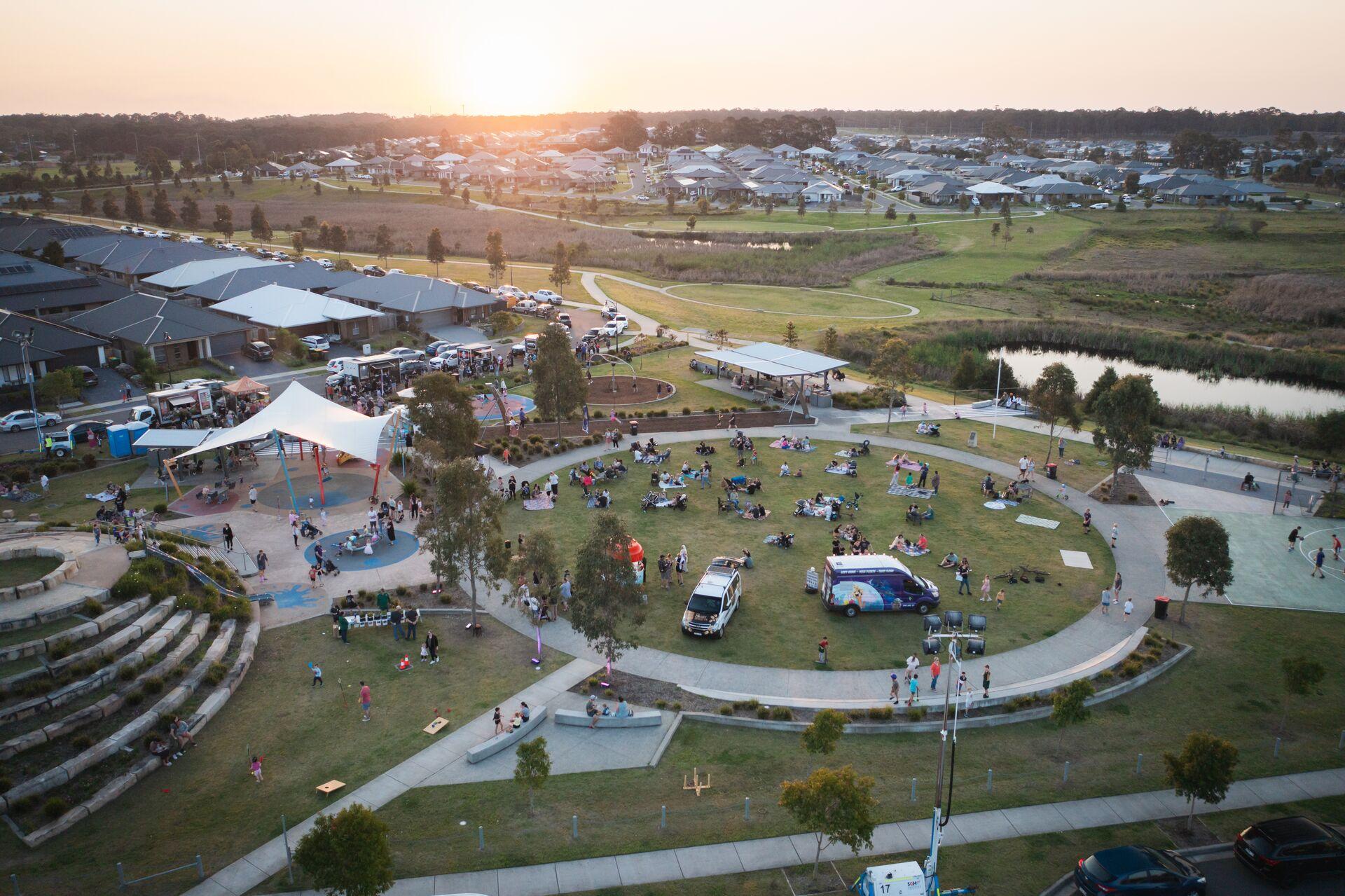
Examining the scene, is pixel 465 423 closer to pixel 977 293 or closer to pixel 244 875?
pixel 244 875

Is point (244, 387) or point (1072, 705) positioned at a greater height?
point (244, 387)

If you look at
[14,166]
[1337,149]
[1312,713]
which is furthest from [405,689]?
[1337,149]

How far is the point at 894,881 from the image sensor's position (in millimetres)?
15398

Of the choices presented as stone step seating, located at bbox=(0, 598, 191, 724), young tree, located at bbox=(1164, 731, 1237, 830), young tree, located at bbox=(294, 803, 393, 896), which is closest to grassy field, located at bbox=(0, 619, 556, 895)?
stone step seating, located at bbox=(0, 598, 191, 724)

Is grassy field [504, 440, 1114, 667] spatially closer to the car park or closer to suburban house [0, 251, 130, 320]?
the car park

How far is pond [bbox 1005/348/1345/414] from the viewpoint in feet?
175

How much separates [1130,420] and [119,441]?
4266 cm

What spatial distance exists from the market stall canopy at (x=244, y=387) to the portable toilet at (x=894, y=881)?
129ft

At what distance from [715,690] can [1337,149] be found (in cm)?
21636

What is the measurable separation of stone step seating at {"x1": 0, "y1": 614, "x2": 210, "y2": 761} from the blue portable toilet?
19490 mm

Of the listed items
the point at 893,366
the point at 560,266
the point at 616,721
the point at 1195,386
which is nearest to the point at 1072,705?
the point at 616,721

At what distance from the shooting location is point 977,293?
76375 millimetres

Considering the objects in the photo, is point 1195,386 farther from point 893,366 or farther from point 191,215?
point 191,215

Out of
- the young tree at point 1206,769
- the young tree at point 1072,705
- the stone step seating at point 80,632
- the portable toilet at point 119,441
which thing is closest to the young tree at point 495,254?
the portable toilet at point 119,441
